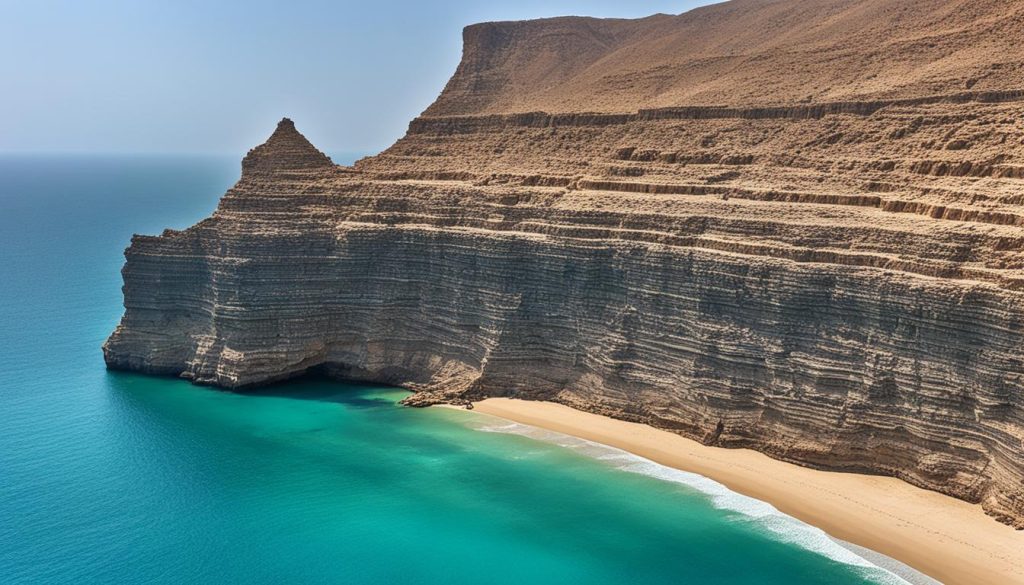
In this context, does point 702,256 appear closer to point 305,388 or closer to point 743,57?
→ point 305,388

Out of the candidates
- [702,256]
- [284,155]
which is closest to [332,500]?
[702,256]

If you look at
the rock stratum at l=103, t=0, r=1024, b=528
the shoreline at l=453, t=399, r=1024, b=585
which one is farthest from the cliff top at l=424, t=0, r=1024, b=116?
the shoreline at l=453, t=399, r=1024, b=585

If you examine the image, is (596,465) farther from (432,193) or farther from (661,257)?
(432,193)

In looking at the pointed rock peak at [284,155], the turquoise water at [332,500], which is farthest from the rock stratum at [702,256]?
the turquoise water at [332,500]

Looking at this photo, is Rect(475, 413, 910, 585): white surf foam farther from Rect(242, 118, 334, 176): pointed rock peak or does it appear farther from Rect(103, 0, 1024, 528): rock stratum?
Rect(242, 118, 334, 176): pointed rock peak

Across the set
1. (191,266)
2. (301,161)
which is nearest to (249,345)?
(191,266)

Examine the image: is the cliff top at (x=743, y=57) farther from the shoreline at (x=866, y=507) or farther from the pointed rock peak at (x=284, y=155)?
the shoreline at (x=866, y=507)
